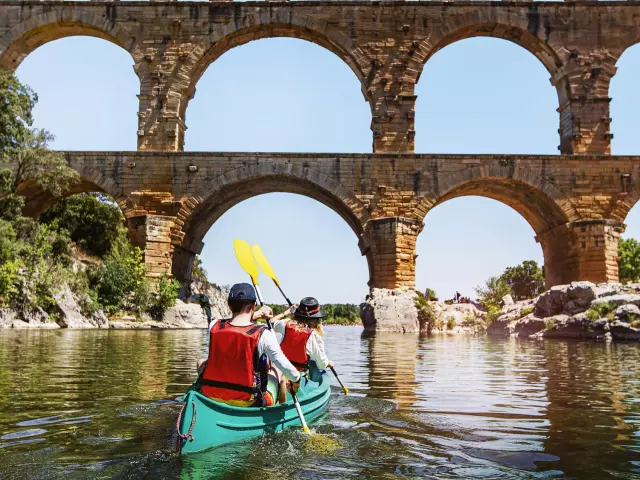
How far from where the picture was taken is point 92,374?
890 centimetres

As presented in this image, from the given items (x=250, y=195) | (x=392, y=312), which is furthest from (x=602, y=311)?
(x=250, y=195)

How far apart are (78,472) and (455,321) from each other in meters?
23.5

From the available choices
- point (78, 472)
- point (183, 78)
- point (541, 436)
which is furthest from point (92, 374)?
point (183, 78)

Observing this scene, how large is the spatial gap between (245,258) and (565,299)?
1567cm

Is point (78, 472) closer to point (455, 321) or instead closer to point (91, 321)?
point (91, 321)

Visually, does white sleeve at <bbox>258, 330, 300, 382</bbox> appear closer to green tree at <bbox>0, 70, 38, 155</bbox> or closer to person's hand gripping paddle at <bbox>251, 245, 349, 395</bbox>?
person's hand gripping paddle at <bbox>251, 245, 349, 395</bbox>

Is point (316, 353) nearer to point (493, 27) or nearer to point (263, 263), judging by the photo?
point (263, 263)

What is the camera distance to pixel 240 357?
466 centimetres

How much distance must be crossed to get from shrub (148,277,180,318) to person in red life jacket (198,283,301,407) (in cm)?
1984

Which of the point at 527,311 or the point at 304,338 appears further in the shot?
the point at 527,311

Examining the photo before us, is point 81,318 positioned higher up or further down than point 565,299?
further down

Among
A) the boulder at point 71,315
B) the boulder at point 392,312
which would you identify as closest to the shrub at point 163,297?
the boulder at point 71,315

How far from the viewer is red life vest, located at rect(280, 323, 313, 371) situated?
667 centimetres

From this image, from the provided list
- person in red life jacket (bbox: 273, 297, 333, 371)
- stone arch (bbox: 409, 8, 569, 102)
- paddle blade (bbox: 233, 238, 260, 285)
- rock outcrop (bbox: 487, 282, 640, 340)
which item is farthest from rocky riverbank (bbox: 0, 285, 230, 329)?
person in red life jacket (bbox: 273, 297, 333, 371)
